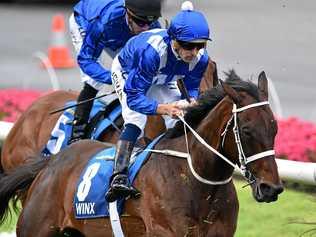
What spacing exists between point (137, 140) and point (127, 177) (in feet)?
1.71

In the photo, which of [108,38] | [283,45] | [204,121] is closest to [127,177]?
[204,121]

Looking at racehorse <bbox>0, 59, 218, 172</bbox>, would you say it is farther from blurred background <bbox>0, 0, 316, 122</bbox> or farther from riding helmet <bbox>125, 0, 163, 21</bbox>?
blurred background <bbox>0, 0, 316, 122</bbox>

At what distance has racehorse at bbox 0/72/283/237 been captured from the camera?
6223 millimetres

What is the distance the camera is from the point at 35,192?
767 centimetres

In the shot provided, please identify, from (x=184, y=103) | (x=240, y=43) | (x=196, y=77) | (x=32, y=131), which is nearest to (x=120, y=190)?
(x=184, y=103)

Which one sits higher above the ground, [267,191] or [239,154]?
[239,154]

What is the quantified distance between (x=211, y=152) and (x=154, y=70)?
69cm

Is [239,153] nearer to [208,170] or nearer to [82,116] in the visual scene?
[208,170]

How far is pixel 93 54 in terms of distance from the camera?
8.70 metres

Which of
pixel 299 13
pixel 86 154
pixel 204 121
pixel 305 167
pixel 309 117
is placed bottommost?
pixel 299 13

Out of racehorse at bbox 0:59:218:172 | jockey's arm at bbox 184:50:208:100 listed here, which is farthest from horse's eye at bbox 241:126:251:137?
racehorse at bbox 0:59:218:172

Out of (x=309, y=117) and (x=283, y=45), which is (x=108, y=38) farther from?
(x=283, y=45)

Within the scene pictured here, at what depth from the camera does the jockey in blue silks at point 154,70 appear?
6.81 meters

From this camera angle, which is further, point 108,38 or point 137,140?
point 108,38
